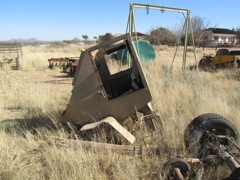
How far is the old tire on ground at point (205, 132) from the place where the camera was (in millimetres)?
3674

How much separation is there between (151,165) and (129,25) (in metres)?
7.48

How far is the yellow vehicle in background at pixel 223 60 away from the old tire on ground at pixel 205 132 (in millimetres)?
9592

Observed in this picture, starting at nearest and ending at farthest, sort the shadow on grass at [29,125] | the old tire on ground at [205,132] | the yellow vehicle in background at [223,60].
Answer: the old tire on ground at [205,132] < the shadow on grass at [29,125] < the yellow vehicle in background at [223,60]

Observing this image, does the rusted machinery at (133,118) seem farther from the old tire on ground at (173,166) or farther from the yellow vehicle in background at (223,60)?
the yellow vehicle in background at (223,60)

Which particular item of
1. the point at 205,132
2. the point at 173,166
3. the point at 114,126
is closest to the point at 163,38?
the point at 114,126

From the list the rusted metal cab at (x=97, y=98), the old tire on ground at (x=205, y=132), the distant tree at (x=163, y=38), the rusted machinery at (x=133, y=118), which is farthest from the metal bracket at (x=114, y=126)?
the distant tree at (x=163, y=38)

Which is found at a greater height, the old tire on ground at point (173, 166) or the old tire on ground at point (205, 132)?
the old tire on ground at point (205, 132)

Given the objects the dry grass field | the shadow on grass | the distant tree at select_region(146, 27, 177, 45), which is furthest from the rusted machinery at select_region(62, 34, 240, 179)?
the distant tree at select_region(146, 27, 177, 45)

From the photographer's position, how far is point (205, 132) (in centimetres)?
371

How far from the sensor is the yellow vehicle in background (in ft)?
43.3

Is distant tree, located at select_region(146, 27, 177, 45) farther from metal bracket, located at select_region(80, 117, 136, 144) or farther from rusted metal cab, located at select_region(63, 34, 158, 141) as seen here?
metal bracket, located at select_region(80, 117, 136, 144)

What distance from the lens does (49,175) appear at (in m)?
3.48

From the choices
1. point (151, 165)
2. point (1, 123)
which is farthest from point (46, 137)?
point (151, 165)

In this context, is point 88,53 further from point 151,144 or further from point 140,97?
point 151,144
